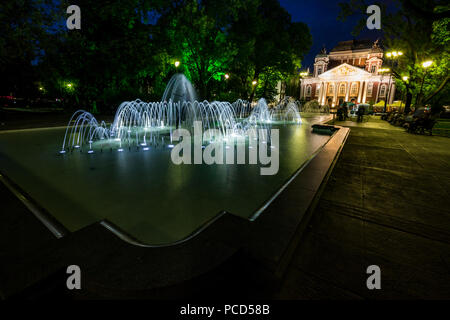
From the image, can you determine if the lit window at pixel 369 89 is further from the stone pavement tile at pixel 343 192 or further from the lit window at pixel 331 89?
the stone pavement tile at pixel 343 192

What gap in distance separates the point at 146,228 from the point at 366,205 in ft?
13.1

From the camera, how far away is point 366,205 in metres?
4.14

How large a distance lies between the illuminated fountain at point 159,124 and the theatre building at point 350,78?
60.1m

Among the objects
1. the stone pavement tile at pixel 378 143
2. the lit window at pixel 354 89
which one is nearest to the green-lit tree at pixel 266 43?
the stone pavement tile at pixel 378 143

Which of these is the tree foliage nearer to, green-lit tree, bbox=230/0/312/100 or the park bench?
green-lit tree, bbox=230/0/312/100

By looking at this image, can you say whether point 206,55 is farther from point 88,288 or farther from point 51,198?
point 88,288

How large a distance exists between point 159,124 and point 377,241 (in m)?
16.9

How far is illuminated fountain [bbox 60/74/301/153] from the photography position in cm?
986

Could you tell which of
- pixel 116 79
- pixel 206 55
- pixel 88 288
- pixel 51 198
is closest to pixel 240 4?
pixel 206 55

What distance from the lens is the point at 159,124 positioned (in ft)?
57.9

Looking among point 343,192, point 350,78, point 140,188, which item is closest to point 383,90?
point 350,78

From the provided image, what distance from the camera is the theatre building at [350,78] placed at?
240 ft
